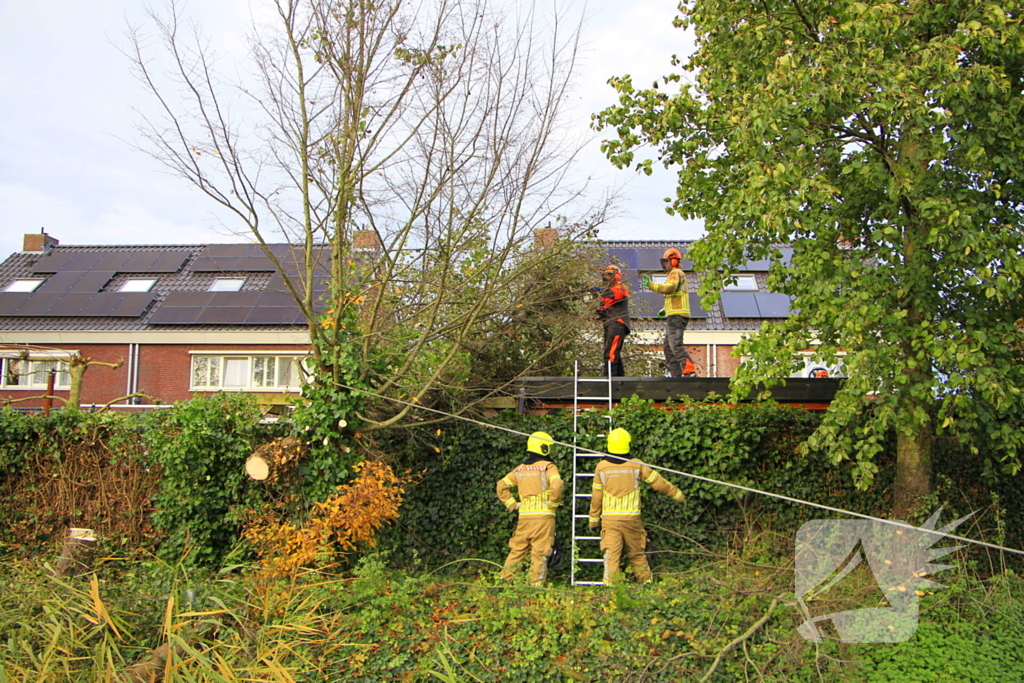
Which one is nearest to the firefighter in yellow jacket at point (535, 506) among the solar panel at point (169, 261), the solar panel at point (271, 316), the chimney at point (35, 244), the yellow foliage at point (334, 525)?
the yellow foliage at point (334, 525)

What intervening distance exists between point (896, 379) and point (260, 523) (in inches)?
248

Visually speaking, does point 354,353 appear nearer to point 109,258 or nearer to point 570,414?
point 570,414

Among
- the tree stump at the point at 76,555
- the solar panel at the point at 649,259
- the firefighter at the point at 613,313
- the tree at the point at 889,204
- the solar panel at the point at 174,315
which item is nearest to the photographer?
the tree at the point at 889,204

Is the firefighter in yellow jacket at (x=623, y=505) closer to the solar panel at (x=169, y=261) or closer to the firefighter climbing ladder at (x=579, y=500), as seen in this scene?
the firefighter climbing ladder at (x=579, y=500)

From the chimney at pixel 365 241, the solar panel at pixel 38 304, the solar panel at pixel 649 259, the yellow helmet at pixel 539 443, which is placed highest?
the solar panel at pixel 649 259

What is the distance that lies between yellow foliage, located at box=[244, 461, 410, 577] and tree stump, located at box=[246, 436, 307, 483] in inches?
17.5

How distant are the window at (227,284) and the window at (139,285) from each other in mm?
2087

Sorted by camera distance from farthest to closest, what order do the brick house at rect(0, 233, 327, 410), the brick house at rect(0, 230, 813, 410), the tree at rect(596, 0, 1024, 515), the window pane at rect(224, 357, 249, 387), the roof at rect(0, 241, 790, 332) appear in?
the window pane at rect(224, 357, 249, 387) < the brick house at rect(0, 233, 327, 410) < the roof at rect(0, 241, 790, 332) < the brick house at rect(0, 230, 813, 410) < the tree at rect(596, 0, 1024, 515)

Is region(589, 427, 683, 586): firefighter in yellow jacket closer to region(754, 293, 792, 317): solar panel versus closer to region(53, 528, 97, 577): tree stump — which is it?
region(53, 528, 97, 577): tree stump

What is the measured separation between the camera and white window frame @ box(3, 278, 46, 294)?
25.5 metres

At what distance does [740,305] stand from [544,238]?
13.6 m

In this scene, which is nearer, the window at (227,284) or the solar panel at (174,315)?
the solar panel at (174,315)

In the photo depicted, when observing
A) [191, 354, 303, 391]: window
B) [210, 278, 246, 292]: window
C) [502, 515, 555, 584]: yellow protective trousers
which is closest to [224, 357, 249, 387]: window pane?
[191, 354, 303, 391]: window

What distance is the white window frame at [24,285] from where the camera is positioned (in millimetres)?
25500
